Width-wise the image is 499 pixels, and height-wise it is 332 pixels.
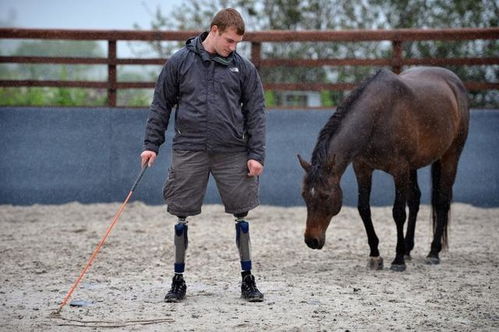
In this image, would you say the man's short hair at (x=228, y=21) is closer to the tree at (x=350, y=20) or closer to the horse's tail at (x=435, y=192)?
the horse's tail at (x=435, y=192)

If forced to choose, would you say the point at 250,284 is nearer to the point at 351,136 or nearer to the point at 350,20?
the point at 351,136

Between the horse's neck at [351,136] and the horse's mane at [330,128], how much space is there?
31mm

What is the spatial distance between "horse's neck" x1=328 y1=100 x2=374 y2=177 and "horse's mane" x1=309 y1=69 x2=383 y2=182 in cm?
3

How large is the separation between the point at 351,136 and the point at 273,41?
3542 mm

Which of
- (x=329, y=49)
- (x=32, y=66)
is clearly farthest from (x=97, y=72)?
(x=329, y=49)

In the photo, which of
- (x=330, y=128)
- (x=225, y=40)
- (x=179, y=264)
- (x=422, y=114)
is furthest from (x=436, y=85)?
(x=179, y=264)

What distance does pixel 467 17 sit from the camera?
446 inches

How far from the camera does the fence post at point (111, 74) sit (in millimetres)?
9367

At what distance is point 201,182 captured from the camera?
16.4 feet

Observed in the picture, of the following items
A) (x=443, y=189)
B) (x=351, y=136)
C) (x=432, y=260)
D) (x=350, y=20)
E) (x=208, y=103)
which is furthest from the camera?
(x=350, y=20)

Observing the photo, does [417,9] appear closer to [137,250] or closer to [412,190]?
[412,190]

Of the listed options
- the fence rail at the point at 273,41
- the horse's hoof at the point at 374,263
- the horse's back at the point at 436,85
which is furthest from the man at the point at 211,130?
the fence rail at the point at 273,41

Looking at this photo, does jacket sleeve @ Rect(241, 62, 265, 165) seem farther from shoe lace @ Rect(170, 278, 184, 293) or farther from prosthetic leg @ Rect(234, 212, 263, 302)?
shoe lace @ Rect(170, 278, 184, 293)

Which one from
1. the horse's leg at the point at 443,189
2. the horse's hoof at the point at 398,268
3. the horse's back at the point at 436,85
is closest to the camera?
the horse's hoof at the point at 398,268
